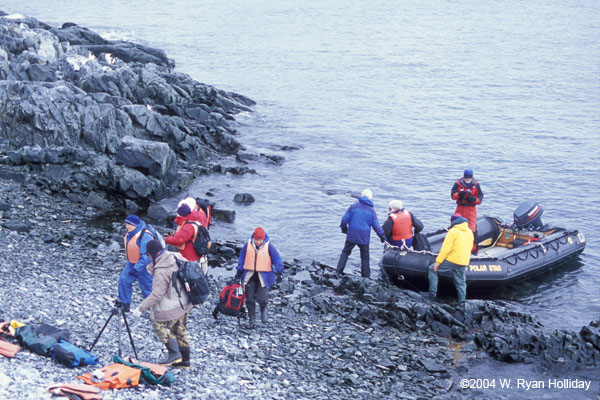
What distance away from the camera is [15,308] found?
40.8 feet

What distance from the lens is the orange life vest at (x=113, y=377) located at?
31.3 ft

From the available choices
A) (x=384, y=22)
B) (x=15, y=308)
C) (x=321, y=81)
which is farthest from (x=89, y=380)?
(x=384, y=22)

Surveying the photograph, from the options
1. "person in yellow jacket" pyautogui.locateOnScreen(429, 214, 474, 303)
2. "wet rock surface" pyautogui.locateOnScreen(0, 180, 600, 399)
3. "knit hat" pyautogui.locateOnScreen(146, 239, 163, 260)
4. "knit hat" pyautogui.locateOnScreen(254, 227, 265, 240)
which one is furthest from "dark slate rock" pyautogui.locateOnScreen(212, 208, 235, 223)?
"knit hat" pyautogui.locateOnScreen(146, 239, 163, 260)

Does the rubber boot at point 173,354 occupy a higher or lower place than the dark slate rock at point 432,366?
higher

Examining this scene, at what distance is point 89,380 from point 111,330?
8.00ft

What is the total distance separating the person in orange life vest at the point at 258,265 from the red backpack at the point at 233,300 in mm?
118

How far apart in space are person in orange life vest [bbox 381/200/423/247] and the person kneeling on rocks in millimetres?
7858

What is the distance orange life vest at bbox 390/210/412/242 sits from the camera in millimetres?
17125

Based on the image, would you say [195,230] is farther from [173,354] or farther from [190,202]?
[173,354]

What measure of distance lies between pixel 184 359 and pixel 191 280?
5.20 ft

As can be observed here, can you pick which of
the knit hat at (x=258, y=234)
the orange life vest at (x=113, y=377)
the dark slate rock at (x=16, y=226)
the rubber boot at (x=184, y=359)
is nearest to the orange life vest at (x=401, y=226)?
the knit hat at (x=258, y=234)

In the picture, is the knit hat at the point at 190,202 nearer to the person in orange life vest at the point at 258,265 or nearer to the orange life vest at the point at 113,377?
the person in orange life vest at the point at 258,265

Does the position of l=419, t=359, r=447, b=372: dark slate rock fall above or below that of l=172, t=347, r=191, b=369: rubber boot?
below

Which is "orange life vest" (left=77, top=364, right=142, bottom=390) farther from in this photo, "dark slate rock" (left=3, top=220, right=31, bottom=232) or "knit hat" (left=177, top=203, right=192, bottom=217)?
"dark slate rock" (left=3, top=220, right=31, bottom=232)
